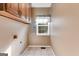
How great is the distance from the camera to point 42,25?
4.32m

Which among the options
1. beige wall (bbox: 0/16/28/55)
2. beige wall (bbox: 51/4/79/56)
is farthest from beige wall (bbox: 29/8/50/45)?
beige wall (bbox: 51/4/79/56)

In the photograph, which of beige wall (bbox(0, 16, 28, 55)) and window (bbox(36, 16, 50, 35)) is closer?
beige wall (bbox(0, 16, 28, 55))

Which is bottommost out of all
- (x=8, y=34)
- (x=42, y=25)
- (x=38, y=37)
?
(x=38, y=37)

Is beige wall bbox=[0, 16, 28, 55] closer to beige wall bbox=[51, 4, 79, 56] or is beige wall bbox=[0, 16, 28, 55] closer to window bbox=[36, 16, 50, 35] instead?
beige wall bbox=[51, 4, 79, 56]

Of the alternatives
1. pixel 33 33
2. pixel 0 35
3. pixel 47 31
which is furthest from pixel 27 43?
pixel 0 35

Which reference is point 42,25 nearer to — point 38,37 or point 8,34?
point 38,37

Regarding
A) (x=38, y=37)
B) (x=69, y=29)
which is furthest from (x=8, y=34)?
(x=38, y=37)

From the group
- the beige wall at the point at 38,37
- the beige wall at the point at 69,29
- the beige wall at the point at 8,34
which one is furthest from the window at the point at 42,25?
the beige wall at the point at 69,29

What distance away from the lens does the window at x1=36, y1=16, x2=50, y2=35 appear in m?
4.30

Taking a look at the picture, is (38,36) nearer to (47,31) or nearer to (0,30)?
(47,31)

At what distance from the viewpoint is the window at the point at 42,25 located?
4.30m

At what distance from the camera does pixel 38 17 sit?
14.1ft

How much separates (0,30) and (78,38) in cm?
100

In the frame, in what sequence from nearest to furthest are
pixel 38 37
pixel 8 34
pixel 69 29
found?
pixel 69 29 < pixel 8 34 < pixel 38 37
